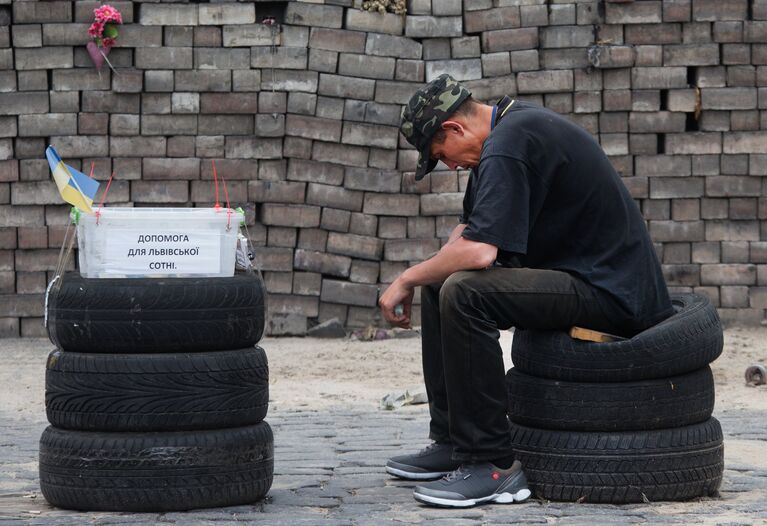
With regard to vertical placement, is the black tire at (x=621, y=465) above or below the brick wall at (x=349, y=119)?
below

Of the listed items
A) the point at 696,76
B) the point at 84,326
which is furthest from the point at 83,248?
the point at 696,76

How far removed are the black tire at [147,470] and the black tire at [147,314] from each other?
0.33 metres

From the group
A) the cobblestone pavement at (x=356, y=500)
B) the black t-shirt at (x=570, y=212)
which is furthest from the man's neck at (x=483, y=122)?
the cobblestone pavement at (x=356, y=500)

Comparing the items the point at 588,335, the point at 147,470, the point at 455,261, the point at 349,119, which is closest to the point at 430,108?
the point at 455,261

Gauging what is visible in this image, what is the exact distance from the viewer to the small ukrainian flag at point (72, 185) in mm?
4402

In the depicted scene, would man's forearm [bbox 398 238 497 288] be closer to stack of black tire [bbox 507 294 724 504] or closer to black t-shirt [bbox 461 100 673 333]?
black t-shirt [bbox 461 100 673 333]

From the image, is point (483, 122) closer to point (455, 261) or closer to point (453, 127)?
point (453, 127)

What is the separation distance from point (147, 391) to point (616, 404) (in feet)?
5.73

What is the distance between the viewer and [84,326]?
428 centimetres

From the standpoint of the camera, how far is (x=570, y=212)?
4.56 m

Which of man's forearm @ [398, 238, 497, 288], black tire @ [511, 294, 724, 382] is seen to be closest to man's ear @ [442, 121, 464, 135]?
man's forearm @ [398, 238, 497, 288]

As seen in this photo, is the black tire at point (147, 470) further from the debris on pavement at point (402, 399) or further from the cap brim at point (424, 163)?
the debris on pavement at point (402, 399)

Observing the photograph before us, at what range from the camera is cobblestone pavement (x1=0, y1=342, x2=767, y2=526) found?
414 cm

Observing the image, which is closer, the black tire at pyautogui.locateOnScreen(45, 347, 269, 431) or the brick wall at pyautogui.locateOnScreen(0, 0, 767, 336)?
the black tire at pyautogui.locateOnScreen(45, 347, 269, 431)
